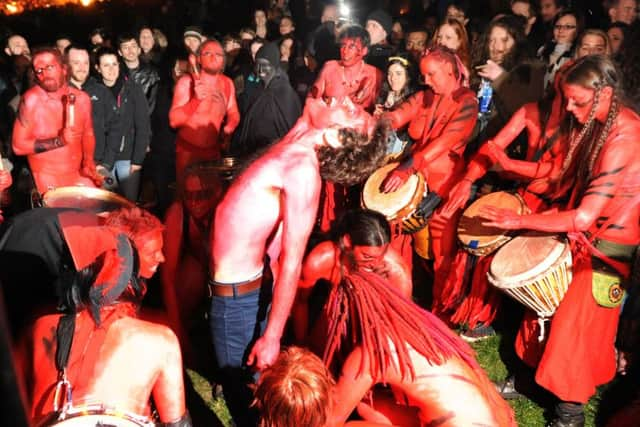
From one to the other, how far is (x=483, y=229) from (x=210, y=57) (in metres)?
3.41

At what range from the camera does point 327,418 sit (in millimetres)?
2176

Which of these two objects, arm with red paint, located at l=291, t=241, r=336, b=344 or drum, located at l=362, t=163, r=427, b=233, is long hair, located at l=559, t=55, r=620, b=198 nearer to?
drum, located at l=362, t=163, r=427, b=233

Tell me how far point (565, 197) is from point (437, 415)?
1.97m

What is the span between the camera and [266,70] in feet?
19.7

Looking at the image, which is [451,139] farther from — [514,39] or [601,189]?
[514,39]

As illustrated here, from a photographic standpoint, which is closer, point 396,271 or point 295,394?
point 295,394

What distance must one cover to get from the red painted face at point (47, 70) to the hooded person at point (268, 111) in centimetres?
184

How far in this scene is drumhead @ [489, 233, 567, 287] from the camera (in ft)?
10.5

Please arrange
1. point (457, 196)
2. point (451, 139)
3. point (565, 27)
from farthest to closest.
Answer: point (565, 27) → point (451, 139) → point (457, 196)

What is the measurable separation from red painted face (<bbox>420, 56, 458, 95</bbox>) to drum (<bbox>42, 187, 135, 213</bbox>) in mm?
2562

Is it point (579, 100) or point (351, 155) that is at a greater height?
point (579, 100)

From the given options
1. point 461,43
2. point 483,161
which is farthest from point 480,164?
point 461,43

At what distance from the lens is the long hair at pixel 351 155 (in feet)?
8.75

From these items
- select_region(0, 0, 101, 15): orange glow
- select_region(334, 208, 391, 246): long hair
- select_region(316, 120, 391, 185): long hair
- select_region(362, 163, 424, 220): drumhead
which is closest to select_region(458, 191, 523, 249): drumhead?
select_region(362, 163, 424, 220): drumhead
